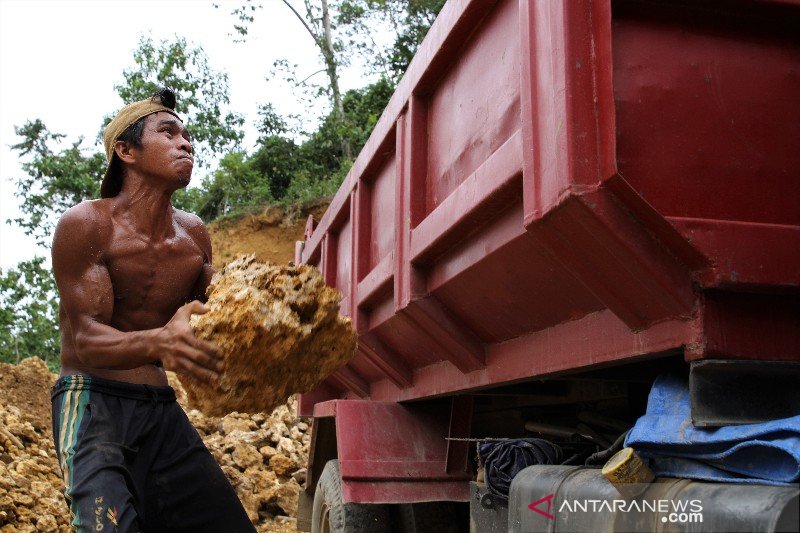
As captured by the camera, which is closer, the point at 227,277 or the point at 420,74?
the point at 227,277

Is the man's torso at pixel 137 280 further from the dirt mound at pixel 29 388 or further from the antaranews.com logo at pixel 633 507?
the dirt mound at pixel 29 388

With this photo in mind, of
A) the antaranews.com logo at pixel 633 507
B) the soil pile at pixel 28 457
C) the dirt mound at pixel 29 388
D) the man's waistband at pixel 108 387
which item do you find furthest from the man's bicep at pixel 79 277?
the dirt mound at pixel 29 388

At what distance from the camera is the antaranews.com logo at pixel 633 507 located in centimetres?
150

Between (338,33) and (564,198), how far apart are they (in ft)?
63.1

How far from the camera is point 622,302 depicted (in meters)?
1.78

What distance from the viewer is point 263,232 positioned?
1486 cm

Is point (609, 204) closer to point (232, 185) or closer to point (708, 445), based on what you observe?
point (708, 445)

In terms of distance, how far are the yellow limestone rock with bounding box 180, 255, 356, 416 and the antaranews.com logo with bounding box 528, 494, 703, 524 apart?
2.70 ft

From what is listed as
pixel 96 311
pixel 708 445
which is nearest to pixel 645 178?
pixel 708 445

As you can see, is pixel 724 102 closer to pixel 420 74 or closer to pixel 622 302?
pixel 622 302

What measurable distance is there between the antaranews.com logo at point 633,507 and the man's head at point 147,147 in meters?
1.69

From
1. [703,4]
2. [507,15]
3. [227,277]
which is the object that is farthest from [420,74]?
[703,4]

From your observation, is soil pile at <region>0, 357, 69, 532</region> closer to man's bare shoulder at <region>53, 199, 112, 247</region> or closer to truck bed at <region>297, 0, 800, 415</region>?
man's bare shoulder at <region>53, 199, 112, 247</region>

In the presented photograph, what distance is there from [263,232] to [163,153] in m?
12.1
